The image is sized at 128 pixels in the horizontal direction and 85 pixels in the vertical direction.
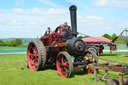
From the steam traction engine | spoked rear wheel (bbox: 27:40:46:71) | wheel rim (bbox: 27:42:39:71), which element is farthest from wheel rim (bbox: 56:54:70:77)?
wheel rim (bbox: 27:42:39:71)

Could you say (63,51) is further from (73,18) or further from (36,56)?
(36,56)

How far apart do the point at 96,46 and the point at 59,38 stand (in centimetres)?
1112

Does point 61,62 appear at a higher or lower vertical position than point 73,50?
lower

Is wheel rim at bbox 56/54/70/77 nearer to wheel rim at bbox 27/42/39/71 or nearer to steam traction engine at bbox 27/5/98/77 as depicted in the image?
steam traction engine at bbox 27/5/98/77

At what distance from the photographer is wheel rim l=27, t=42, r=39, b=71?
842cm

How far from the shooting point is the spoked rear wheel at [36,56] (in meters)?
7.82

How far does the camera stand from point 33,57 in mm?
8719

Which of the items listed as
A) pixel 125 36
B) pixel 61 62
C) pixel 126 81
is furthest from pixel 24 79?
pixel 125 36

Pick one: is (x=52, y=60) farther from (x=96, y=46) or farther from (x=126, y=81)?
(x=96, y=46)

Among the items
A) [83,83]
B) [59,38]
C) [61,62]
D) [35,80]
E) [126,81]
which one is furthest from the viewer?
[59,38]

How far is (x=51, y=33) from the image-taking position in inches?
334

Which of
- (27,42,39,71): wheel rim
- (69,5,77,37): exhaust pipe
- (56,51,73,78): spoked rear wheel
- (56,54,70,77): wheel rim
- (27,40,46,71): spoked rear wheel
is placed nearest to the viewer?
(56,51,73,78): spoked rear wheel

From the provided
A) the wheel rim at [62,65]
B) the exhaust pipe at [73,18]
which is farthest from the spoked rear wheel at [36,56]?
the exhaust pipe at [73,18]

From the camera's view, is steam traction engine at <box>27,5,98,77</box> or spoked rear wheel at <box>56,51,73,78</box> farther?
steam traction engine at <box>27,5,98,77</box>
